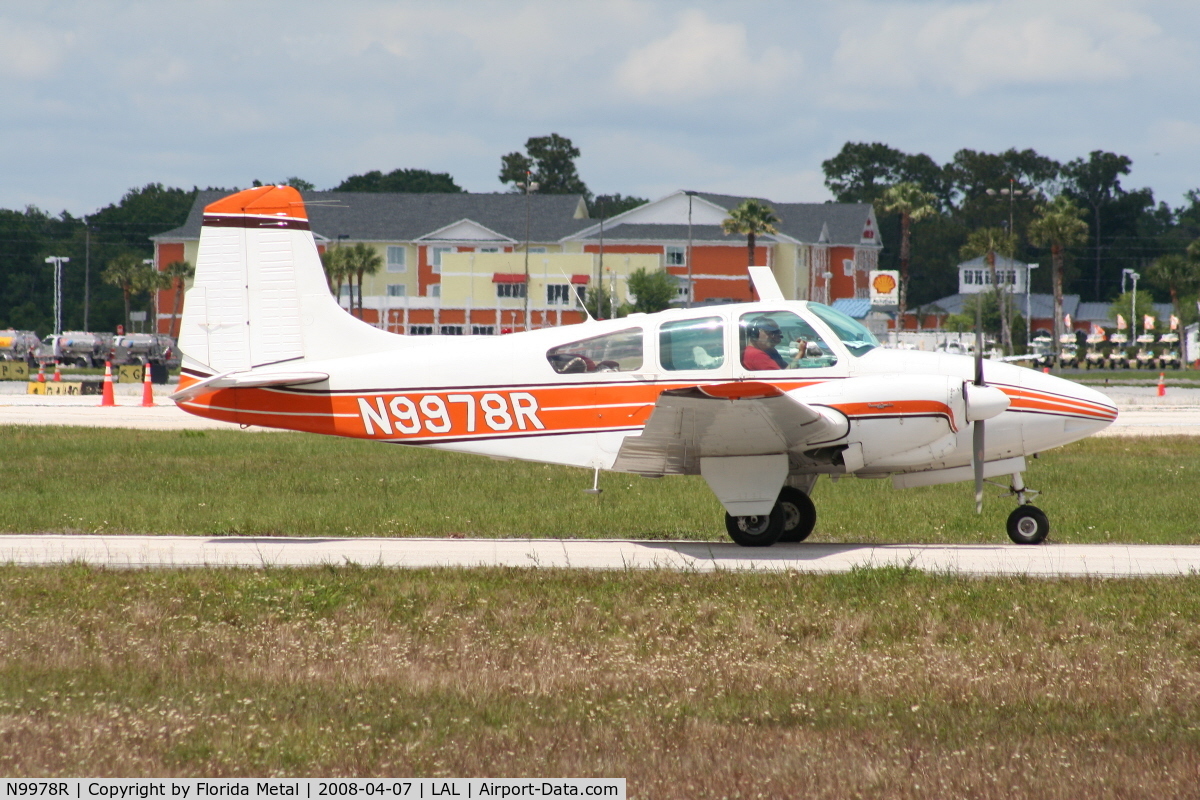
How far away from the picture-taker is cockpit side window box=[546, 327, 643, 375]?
1211 centimetres

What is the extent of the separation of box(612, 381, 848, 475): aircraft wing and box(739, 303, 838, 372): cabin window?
63 cm

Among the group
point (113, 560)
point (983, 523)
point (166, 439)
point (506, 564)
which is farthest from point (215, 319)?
A: point (166, 439)

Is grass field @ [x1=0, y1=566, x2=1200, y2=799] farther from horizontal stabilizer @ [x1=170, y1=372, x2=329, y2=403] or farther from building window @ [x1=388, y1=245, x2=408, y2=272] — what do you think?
building window @ [x1=388, y1=245, x2=408, y2=272]

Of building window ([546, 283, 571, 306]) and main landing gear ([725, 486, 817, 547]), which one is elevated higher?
building window ([546, 283, 571, 306])

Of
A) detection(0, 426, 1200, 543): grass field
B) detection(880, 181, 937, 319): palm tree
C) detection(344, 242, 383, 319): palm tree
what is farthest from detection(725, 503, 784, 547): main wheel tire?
detection(880, 181, 937, 319): palm tree

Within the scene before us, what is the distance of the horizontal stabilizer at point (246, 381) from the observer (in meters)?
12.4

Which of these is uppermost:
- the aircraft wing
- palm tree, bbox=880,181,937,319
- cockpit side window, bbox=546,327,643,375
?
palm tree, bbox=880,181,937,319

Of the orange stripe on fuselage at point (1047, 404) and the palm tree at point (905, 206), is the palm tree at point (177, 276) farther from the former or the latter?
the orange stripe on fuselage at point (1047, 404)

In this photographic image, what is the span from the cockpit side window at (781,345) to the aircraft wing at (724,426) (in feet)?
2.07

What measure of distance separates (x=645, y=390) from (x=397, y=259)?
86.2 metres

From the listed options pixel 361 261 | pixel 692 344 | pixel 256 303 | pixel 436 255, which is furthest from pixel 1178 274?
pixel 256 303

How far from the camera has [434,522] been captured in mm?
14195

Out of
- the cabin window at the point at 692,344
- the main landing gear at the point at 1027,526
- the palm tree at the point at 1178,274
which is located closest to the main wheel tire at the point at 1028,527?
the main landing gear at the point at 1027,526

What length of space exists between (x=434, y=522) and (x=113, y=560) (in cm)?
406
